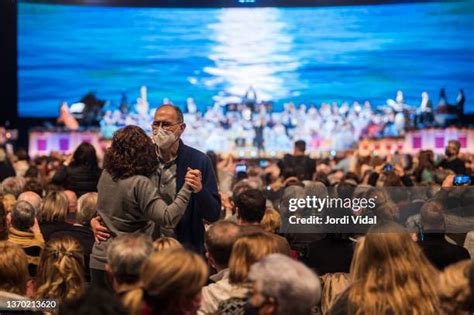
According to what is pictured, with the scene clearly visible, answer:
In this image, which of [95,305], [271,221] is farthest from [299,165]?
[95,305]

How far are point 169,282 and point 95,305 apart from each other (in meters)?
0.52

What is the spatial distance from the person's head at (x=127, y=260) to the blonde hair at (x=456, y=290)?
51.3 inches

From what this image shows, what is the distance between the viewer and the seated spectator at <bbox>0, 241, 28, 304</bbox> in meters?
4.28

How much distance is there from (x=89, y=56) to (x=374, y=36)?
609cm

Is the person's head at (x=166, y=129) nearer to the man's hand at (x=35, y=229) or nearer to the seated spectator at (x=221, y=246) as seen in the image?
the seated spectator at (x=221, y=246)

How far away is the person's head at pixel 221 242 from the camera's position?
466 centimetres

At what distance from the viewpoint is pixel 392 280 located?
4086mm

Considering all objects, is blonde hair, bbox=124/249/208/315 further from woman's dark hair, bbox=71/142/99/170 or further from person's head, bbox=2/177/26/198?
woman's dark hair, bbox=71/142/99/170

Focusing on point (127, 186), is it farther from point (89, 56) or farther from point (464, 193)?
point (89, 56)

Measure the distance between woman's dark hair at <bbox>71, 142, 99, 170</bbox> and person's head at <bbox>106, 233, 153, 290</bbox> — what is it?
438 cm

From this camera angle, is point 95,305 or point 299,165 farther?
point 299,165

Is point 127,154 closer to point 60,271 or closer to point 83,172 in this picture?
point 60,271

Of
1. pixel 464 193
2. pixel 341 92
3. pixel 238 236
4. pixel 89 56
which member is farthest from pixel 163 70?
pixel 238 236

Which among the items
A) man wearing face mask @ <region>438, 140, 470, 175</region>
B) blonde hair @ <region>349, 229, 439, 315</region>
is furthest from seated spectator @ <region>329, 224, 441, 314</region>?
man wearing face mask @ <region>438, 140, 470, 175</region>
